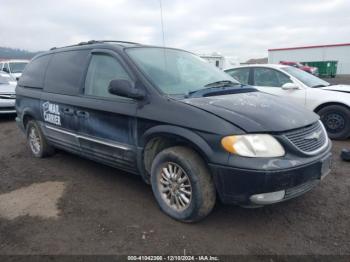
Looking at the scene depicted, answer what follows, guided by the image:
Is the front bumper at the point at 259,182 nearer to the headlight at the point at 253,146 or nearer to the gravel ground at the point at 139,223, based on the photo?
the headlight at the point at 253,146

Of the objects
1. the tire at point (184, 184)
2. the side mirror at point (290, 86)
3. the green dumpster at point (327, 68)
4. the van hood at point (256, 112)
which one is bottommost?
the green dumpster at point (327, 68)

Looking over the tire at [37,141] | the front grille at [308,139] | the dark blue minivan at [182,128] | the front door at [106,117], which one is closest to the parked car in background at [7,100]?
the tire at [37,141]

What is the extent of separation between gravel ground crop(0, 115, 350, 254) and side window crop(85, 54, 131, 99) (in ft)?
4.07

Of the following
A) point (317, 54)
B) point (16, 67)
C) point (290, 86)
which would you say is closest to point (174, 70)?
point (290, 86)

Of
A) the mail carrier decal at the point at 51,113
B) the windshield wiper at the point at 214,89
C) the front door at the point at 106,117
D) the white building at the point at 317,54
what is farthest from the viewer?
the white building at the point at 317,54

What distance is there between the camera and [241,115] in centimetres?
269

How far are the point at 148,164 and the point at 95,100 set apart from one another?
1055mm

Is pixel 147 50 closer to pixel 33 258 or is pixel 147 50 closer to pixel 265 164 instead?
pixel 265 164

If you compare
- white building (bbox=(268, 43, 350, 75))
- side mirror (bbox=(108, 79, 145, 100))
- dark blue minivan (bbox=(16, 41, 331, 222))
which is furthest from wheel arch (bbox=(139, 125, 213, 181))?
white building (bbox=(268, 43, 350, 75))

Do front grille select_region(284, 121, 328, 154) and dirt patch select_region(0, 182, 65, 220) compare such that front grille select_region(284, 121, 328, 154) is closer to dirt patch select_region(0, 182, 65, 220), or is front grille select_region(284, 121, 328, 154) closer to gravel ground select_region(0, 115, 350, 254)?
gravel ground select_region(0, 115, 350, 254)

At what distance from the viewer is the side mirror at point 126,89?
3.06 m

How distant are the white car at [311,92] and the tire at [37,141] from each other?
4302mm

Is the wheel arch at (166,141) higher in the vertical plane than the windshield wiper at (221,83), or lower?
lower

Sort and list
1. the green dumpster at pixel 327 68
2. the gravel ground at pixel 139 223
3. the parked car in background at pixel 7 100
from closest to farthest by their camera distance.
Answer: the gravel ground at pixel 139 223 < the parked car in background at pixel 7 100 < the green dumpster at pixel 327 68
